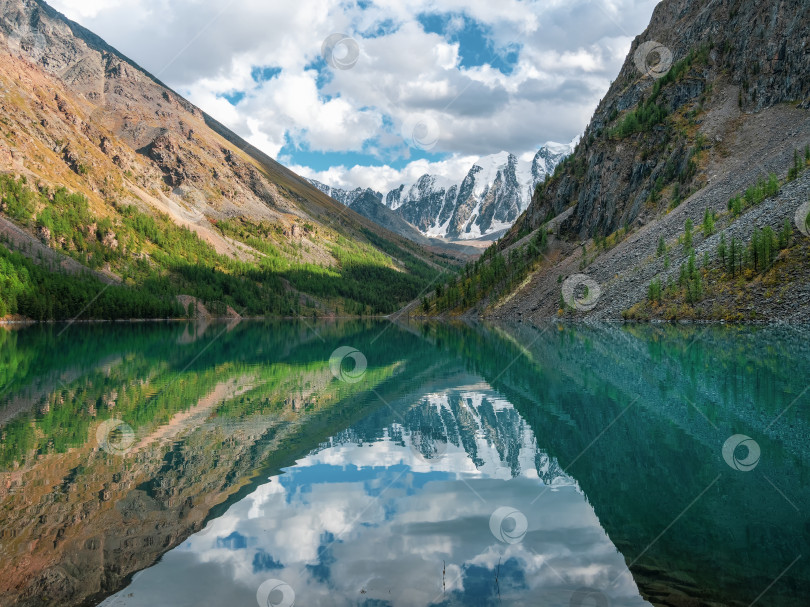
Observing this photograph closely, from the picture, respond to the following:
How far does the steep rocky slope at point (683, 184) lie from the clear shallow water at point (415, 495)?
50337 mm

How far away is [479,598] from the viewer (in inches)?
386

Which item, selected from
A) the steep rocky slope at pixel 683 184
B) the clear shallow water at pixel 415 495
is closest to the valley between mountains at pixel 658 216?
the steep rocky slope at pixel 683 184

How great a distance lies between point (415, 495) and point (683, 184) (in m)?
121

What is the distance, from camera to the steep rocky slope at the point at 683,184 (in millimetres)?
77312

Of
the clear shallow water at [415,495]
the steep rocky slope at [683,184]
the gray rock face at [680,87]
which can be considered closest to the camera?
the clear shallow water at [415,495]

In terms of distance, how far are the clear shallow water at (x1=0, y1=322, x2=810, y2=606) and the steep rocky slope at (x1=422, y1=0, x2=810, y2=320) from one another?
5034 cm

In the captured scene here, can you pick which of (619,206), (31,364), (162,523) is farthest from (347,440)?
(619,206)

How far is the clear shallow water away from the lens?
34.0 ft

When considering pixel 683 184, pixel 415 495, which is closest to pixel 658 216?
pixel 683 184

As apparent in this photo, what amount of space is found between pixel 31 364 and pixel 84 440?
3282 cm

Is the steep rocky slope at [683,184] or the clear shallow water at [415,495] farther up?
the steep rocky slope at [683,184]

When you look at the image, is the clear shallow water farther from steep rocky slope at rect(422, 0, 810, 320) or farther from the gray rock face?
the gray rock face

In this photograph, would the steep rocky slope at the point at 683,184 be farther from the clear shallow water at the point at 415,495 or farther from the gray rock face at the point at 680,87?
the clear shallow water at the point at 415,495

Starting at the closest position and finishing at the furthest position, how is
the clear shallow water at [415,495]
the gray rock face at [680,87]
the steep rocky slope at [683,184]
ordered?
the clear shallow water at [415,495]
the steep rocky slope at [683,184]
the gray rock face at [680,87]
